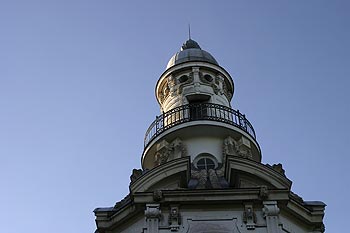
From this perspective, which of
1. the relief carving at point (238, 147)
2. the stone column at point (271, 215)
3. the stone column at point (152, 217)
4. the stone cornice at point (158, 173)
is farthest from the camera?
the relief carving at point (238, 147)

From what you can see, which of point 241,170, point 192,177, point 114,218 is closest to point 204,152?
point 192,177

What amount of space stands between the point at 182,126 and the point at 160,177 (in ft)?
15.7

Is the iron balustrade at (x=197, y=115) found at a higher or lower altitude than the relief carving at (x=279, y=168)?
higher

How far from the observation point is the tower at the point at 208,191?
69.5 ft

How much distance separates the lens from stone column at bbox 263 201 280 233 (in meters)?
20.9

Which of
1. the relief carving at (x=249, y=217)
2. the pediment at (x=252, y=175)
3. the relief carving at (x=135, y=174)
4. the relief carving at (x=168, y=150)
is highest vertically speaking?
the relief carving at (x=168, y=150)

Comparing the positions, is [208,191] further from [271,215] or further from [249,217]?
[271,215]

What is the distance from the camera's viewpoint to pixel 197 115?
93.7 ft

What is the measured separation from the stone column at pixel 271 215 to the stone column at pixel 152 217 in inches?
140

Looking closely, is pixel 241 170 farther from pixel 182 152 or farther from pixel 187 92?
pixel 187 92

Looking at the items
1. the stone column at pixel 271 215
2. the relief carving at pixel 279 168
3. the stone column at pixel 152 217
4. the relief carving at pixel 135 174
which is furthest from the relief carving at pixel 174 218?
the relief carving at pixel 279 168

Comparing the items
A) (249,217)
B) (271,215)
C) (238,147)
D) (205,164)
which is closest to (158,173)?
(249,217)

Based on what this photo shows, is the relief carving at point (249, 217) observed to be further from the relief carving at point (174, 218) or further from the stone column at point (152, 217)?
the stone column at point (152, 217)

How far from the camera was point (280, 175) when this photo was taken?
2247cm
